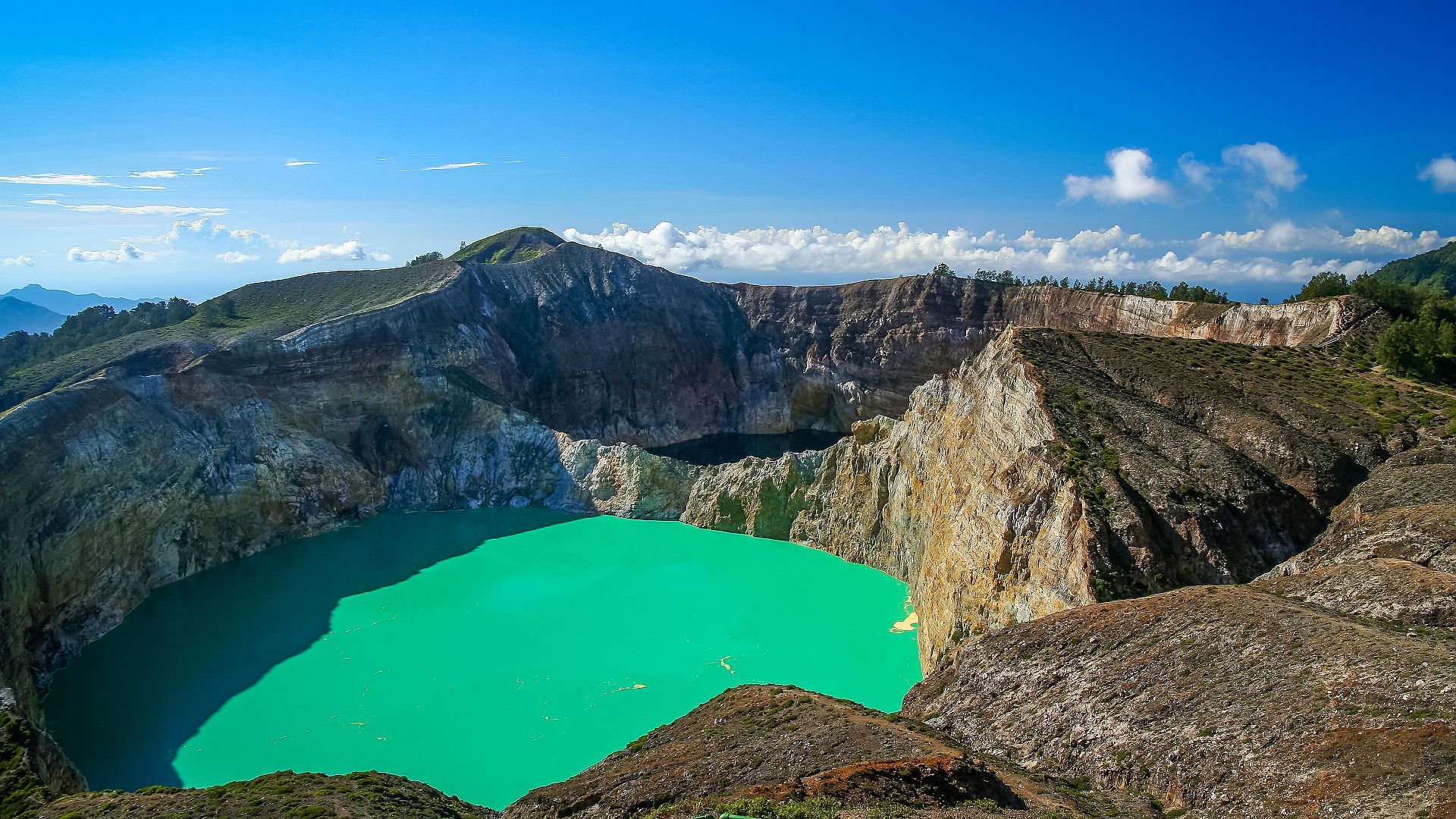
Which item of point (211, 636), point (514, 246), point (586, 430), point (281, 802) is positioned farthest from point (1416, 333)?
point (514, 246)

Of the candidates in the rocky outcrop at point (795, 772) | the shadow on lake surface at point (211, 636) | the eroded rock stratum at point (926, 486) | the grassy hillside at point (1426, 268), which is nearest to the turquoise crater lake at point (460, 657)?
the shadow on lake surface at point (211, 636)

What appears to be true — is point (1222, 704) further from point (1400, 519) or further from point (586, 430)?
point (586, 430)

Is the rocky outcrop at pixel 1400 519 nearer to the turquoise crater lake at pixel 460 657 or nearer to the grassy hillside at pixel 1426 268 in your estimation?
the turquoise crater lake at pixel 460 657

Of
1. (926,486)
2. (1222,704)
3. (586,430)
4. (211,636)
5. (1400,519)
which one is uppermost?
(1400,519)

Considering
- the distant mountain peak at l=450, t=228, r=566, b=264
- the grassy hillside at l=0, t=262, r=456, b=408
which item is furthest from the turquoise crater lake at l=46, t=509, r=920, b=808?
the distant mountain peak at l=450, t=228, r=566, b=264

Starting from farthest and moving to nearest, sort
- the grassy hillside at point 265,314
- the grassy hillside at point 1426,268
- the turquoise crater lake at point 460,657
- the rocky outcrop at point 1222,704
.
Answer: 1. the grassy hillside at point 1426,268
2. the grassy hillside at point 265,314
3. the turquoise crater lake at point 460,657
4. the rocky outcrop at point 1222,704

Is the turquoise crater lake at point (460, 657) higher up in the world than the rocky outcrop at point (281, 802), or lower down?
lower down

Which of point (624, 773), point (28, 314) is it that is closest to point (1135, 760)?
point (624, 773)
